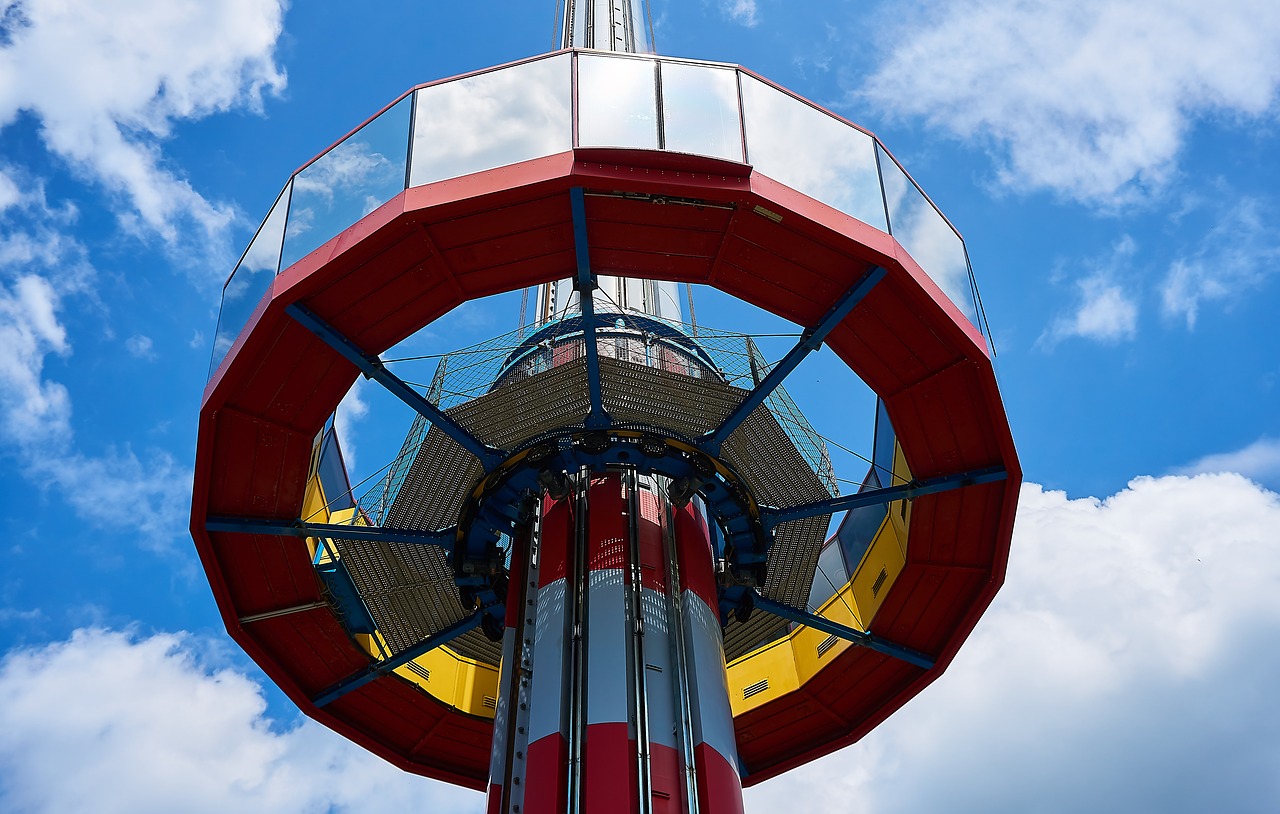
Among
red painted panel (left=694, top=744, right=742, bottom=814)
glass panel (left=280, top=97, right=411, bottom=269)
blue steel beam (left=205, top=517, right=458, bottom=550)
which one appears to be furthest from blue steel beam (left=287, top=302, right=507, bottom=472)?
red painted panel (left=694, top=744, right=742, bottom=814)

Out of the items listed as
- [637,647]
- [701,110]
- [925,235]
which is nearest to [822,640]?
[637,647]

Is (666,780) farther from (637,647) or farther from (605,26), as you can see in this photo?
(605,26)

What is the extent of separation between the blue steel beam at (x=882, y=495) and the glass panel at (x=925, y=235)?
92.2 inches

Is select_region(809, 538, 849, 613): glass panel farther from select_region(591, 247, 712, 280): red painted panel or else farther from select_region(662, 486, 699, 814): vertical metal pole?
select_region(591, 247, 712, 280): red painted panel

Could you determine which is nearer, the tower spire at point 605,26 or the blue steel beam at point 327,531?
the blue steel beam at point 327,531

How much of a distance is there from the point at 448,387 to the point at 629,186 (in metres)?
5.19

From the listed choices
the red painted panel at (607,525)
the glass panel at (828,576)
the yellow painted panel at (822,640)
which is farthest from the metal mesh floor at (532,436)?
the glass panel at (828,576)

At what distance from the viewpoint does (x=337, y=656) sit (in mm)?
18672

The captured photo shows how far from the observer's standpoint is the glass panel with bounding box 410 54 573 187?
1345 cm

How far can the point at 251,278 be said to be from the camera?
15.3 meters

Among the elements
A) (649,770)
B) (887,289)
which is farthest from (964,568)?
(649,770)

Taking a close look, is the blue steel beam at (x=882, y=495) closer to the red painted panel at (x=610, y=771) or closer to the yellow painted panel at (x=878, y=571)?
the yellow painted panel at (x=878, y=571)

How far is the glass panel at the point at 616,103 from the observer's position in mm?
13352

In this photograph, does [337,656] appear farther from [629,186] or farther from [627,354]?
[629,186]
